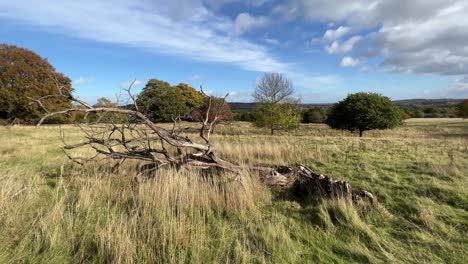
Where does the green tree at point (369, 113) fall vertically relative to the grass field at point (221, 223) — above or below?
above

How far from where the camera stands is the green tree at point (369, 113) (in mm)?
26453

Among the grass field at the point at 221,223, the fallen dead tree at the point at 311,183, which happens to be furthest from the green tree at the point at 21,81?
the fallen dead tree at the point at 311,183

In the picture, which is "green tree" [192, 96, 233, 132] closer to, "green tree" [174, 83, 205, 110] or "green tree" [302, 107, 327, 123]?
"green tree" [174, 83, 205, 110]

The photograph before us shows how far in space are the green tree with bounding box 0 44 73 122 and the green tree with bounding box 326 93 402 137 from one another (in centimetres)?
2862

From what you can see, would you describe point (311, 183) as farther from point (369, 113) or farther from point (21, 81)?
point (21, 81)

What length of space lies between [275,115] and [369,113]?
8.60 metres

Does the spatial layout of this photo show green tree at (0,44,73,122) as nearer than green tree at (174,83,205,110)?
Yes

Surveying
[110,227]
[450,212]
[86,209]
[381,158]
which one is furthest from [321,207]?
[381,158]

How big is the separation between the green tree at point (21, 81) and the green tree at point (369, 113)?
28619 millimetres

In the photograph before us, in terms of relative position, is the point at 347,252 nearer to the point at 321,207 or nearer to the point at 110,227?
the point at 321,207

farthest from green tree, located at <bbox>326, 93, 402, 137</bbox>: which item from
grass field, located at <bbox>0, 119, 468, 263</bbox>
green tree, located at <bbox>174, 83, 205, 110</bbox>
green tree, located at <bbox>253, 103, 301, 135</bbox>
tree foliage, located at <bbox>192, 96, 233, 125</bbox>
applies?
green tree, located at <bbox>174, 83, 205, 110</bbox>

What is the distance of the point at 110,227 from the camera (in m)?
3.23

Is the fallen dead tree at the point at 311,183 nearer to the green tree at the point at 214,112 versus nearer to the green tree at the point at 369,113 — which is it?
the green tree at the point at 214,112

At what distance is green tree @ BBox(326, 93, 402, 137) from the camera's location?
26453 mm
